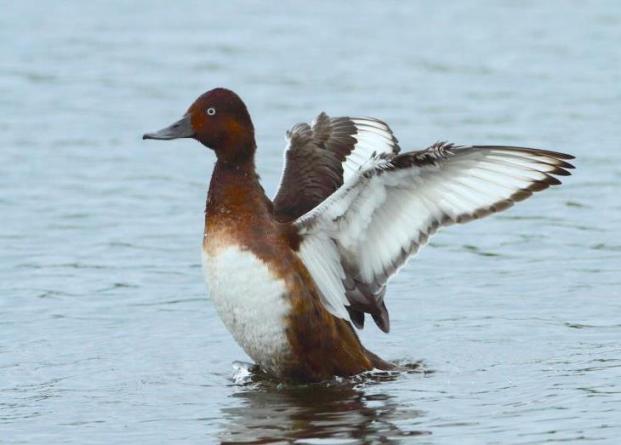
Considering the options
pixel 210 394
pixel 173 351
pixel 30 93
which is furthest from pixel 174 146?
pixel 210 394

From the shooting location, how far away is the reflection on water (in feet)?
25.0

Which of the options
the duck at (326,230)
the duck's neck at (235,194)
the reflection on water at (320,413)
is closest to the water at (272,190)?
the reflection on water at (320,413)

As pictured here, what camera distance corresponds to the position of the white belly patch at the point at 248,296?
8.29 metres

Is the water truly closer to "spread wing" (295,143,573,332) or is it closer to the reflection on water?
the reflection on water

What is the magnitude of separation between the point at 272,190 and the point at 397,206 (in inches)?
193

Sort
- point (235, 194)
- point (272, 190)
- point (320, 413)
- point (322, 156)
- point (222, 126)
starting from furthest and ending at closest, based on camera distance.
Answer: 1. point (272, 190)
2. point (322, 156)
3. point (222, 126)
4. point (235, 194)
5. point (320, 413)

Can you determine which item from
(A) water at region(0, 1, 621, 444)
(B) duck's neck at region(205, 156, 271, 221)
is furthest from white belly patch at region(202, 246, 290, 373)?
(A) water at region(0, 1, 621, 444)

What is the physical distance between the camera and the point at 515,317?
32.7ft

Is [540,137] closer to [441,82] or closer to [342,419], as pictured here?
[441,82]

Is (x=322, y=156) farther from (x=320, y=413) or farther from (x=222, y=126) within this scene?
(x=320, y=413)

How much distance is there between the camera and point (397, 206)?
8.27m

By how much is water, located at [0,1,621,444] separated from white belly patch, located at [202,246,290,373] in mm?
384

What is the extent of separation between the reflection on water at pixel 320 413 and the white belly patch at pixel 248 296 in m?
0.34

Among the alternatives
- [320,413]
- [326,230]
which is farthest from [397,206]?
[320,413]
